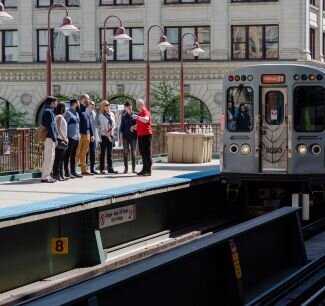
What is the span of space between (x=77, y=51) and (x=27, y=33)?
3.63 metres

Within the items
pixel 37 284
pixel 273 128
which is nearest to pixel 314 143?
pixel 273 128

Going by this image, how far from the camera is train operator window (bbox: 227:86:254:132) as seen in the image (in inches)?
804

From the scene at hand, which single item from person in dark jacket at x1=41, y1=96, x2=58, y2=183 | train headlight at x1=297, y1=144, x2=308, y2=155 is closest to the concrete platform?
person in dark jacket at x1=41, y1=96, x2=58, y2=183

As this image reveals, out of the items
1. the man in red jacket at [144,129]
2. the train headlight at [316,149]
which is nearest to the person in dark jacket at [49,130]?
the man in red jacket at [144,129]

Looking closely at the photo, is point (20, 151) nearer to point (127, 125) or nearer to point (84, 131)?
point (84, 131)

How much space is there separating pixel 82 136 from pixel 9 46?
43.9 meters

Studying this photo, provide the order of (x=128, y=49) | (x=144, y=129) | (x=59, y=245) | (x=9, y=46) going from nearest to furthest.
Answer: (x=59, y=245) → (x=144, y=129) → (x=128, y=49) → (x=9, y=46)

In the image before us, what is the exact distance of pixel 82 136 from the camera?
70.5ft

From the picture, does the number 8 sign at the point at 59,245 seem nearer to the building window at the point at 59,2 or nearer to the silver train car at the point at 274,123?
the silver train car at the point at 274,123

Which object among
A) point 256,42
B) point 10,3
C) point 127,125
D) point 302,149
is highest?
point 10,3

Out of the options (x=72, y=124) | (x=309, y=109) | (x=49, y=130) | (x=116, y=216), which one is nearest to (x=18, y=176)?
(x=72, y=124)

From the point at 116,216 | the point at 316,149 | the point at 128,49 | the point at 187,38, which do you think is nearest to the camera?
the point at 116,216

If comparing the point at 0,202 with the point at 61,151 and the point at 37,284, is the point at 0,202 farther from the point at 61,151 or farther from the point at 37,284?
the point at 61,151

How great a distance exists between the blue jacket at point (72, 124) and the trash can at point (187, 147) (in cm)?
841
